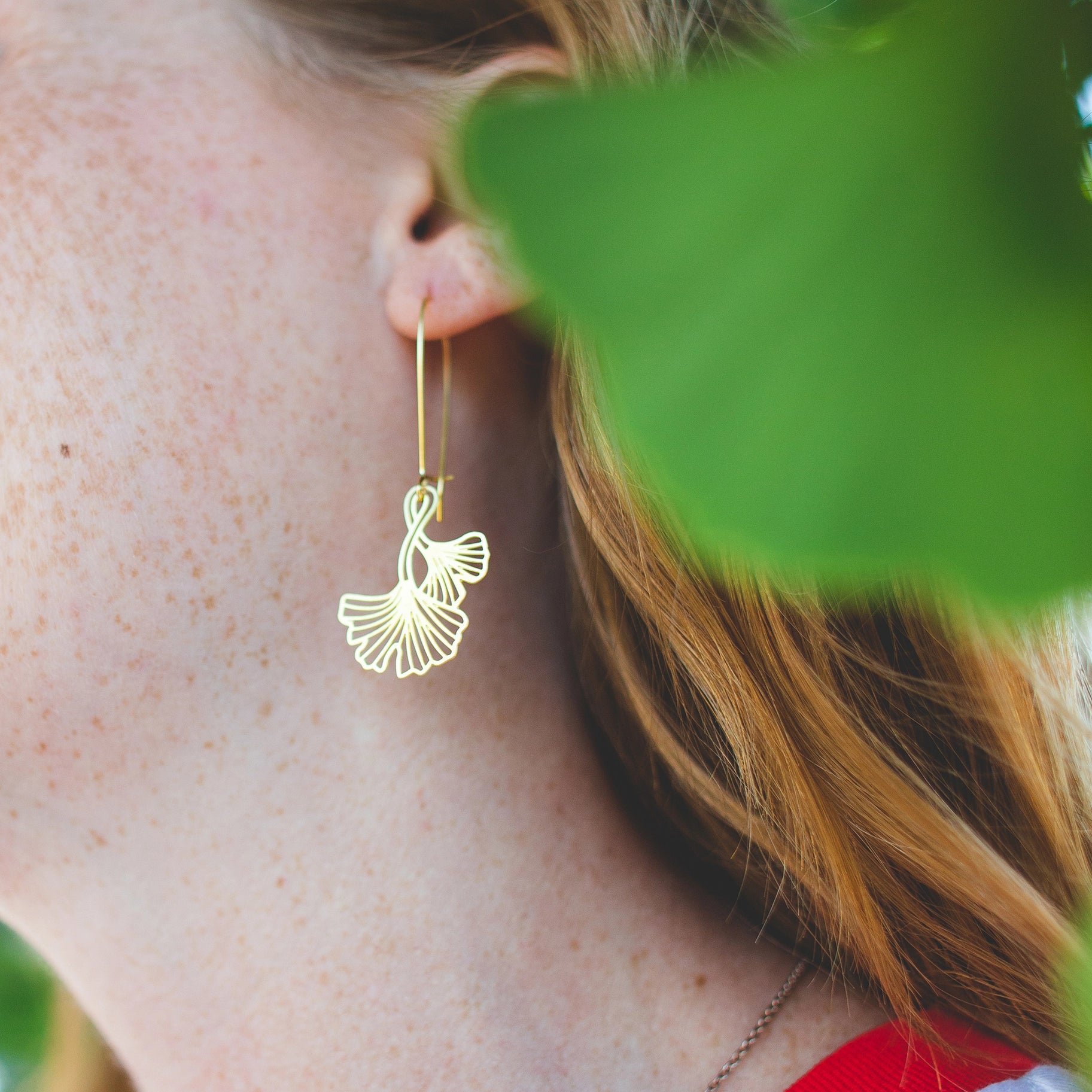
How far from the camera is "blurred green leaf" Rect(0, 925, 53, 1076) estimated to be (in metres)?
1.94

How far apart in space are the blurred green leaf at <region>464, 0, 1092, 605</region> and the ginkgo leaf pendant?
0.55 m

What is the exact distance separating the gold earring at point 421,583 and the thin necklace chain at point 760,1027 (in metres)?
0.42

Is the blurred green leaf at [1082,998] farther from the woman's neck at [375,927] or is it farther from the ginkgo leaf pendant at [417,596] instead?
the woman's neck at [375,927]

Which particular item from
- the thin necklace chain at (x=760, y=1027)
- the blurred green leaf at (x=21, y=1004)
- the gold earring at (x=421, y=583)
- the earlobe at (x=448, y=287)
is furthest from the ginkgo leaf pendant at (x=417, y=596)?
the blurred green leaf at (x=21, y=1004)

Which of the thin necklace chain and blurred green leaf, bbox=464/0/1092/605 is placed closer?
blurred green leaf, bbox=464/0/1092/605

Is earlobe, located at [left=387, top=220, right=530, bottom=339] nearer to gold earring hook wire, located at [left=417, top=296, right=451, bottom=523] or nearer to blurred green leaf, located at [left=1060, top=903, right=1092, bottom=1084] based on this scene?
gold earring hook wire, located at [left=417, top=296, right=451, bottom=523]

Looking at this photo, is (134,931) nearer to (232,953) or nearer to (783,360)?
(232,953)

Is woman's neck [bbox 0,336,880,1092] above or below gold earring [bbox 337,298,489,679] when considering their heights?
below

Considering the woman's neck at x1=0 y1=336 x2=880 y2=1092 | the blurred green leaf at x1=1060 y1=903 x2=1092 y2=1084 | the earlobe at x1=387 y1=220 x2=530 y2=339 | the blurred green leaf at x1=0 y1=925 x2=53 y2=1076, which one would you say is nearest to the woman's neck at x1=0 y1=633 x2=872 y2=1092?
the woman's neck at x1=0 y1=336 x2=880 y2=1092

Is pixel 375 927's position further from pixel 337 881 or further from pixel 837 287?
pixel 837 287

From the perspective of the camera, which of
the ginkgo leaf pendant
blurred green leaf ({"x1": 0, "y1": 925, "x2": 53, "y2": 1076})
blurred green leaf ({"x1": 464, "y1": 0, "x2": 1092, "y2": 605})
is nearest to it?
blurred green leaf ({"x1": 464, "y1": 0, "x2": 1092, "y2": 605})

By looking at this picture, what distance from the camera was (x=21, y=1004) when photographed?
2.00m

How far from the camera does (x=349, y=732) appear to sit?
80cm

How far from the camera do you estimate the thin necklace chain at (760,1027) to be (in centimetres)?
81
